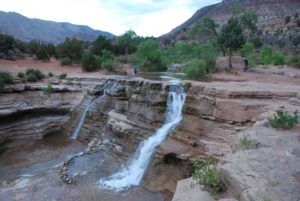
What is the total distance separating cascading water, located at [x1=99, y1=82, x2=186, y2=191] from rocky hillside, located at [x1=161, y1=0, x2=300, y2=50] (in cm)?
3461

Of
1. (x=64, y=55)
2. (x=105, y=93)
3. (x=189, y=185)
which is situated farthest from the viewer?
(x=64, y=55)

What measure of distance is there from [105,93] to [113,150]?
14.7 ft

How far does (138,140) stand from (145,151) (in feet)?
2.44

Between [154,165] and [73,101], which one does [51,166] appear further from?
[73,101]

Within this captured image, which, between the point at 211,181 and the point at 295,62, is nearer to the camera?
the point at 211,181

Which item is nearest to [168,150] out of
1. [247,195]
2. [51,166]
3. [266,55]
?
[51,166]

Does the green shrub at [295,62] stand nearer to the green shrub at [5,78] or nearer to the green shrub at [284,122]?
the green shrub at [284,122]

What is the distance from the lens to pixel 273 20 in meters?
64.8

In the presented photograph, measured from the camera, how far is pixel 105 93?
1662 centimetres

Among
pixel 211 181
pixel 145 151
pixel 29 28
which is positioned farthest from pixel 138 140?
pixel 29 28

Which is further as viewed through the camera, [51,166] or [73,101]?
[73,101]

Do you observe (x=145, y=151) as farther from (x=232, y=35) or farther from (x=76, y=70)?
(x=76, y=70)

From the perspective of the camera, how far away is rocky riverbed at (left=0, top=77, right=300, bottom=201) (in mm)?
6180

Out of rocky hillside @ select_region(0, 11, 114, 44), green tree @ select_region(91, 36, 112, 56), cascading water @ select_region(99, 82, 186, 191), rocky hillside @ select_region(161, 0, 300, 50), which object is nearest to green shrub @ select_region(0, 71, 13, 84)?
cascading water @ select_region(99, 82, 186, 191)
